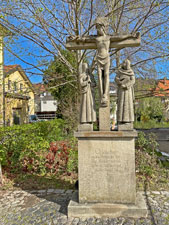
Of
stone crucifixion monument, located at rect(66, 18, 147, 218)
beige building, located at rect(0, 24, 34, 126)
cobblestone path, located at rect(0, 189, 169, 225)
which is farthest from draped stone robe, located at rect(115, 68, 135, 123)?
beige building, located at rect(0, 24, 34, 126)

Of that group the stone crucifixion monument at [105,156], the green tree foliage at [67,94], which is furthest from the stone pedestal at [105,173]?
the green tree foliage at [67,94]

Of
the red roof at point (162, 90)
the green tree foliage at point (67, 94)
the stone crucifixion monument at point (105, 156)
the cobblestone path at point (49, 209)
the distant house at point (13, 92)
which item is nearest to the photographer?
the cobblestone path at point (49, 209)

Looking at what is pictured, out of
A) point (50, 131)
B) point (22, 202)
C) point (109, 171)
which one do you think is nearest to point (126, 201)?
point (109, 171)

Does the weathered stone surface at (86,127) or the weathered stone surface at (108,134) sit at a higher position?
the weathered stone surface at (86,127)

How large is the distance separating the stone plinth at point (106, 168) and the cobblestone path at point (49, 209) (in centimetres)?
40

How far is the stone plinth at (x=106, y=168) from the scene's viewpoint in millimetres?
3576

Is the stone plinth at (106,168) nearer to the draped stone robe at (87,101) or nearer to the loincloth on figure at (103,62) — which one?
the draped stone robe at (87,101)

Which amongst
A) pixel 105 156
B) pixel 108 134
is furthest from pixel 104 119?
pixel 105 156

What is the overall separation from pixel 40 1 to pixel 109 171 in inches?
273

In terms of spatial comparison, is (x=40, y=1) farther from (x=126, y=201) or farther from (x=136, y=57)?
(x=126, y=201)

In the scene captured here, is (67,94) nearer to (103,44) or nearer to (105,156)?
(103,44)

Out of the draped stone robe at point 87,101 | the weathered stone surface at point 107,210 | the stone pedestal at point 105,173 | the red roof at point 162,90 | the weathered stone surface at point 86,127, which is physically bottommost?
the weathered stone surface at point 107,210

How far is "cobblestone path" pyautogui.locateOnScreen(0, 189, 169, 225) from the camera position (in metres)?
3.40

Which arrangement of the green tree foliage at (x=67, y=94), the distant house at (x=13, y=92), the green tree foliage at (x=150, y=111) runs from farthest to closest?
the green tree foliage at (x=150, y=111) < the green tree foliage at (x=67, y=94) < the distant house at (x=13, y=92)
